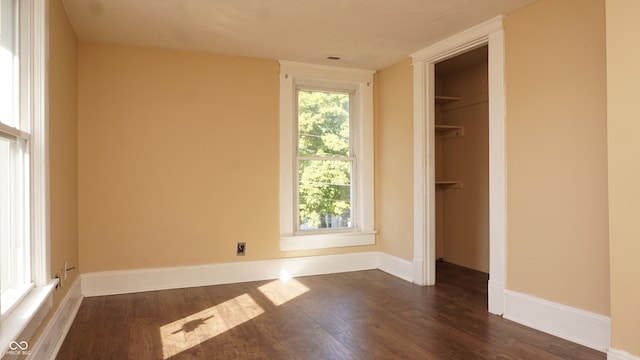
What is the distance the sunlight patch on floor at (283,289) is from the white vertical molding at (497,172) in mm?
1700

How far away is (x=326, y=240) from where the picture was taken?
473 centimetres

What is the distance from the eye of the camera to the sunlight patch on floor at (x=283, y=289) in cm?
376

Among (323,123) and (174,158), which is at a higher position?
(323,123)

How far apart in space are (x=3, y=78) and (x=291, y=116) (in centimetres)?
A: 281

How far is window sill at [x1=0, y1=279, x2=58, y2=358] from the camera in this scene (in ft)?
5.68

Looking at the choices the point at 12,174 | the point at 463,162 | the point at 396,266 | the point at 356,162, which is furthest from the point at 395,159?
the point at 12,174

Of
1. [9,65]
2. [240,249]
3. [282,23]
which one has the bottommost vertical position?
[240,249]

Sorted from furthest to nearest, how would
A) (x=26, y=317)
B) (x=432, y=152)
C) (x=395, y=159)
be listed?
(x=395, y=159) → (x=432, y=152) → (x=26, y=317)

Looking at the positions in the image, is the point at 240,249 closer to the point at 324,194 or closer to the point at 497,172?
the point at 324,194

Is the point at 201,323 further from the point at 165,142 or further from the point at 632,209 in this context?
the point at 632,209

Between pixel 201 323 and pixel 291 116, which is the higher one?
pixel 291 116

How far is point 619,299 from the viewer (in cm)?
223

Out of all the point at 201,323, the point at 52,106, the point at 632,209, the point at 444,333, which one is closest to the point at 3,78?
the point at 52,106

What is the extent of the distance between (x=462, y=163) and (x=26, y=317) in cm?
459
